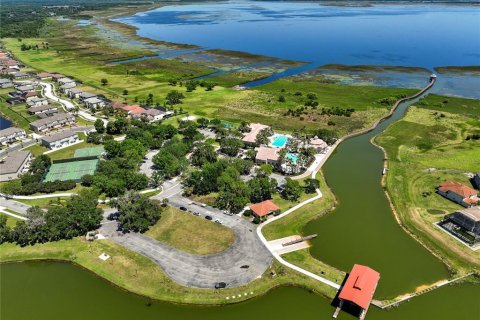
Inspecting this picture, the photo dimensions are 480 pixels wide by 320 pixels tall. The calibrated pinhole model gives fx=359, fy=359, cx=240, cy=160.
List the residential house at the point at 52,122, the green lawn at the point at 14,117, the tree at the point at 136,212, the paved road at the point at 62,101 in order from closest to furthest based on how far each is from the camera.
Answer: the tree at the point at 136,212, the residential house at the point at 52,122, the green lawn at the point at 14,117, the paved road at the point at 62,101

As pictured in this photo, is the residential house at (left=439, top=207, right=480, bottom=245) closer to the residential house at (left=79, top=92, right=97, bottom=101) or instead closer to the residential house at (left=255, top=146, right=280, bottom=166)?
the residential house at (left=255, top=146, right=280, bottom=166)

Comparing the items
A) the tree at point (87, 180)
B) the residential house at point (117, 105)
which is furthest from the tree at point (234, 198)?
the residential house at point (117, 105)

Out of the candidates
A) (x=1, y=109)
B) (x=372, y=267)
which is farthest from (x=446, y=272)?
(x=1, y=109)

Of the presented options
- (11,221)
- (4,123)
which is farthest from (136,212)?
(4,123)

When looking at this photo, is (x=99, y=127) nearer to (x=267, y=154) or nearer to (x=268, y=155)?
(x=267, y=154)

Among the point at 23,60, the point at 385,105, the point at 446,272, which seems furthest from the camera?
the point at 23,60

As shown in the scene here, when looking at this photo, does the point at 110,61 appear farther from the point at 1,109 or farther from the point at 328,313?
the point at 328,313

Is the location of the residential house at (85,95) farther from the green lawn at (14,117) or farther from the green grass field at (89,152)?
the green grass field at (89,152)
